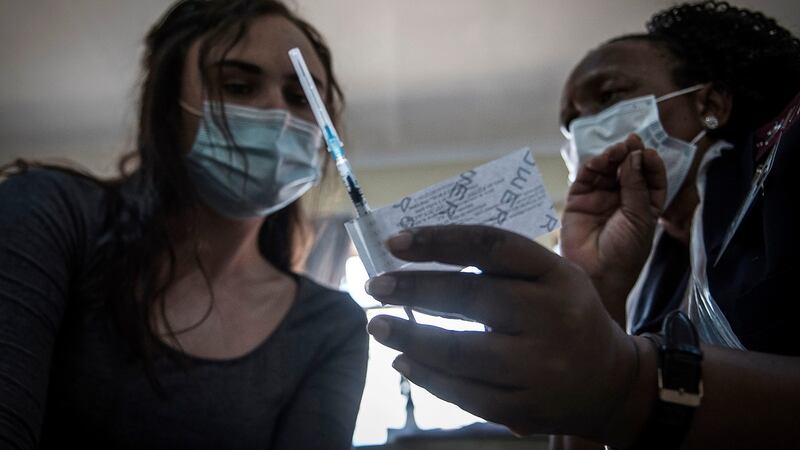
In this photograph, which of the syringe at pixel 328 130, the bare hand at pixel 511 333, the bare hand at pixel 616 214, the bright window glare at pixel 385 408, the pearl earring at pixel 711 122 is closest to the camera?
the bare hand at pixel 511 333

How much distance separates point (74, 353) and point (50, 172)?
0.88ft

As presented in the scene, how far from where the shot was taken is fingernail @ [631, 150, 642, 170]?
0.96m

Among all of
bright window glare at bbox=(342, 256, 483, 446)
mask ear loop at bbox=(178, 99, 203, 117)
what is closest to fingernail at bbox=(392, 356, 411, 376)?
mask ear loop at bbox=(178, 99, 203, 117)

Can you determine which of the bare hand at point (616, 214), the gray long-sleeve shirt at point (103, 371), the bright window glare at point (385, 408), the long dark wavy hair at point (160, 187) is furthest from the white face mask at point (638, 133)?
the bright window glare at point (385, 408)

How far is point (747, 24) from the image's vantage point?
4.22ft

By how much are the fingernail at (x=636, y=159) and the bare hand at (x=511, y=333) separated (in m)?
0.51

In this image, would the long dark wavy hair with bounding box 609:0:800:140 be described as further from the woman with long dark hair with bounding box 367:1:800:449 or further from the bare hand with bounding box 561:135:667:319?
the bare hand with bounding box 561:135:667:319

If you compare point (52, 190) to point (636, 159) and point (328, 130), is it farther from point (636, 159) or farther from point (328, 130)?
point (636, 159)

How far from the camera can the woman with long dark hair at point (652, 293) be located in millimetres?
482

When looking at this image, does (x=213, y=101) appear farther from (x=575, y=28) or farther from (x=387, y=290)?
(x=575, y=28)

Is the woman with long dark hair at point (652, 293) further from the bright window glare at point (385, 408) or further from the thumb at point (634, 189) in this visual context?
the bright window glare at point (385, 408)

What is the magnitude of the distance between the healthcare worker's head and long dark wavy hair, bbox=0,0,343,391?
507 millimetres

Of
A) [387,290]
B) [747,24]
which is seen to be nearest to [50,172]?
[387,290]

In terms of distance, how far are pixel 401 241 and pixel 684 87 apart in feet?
3.17
